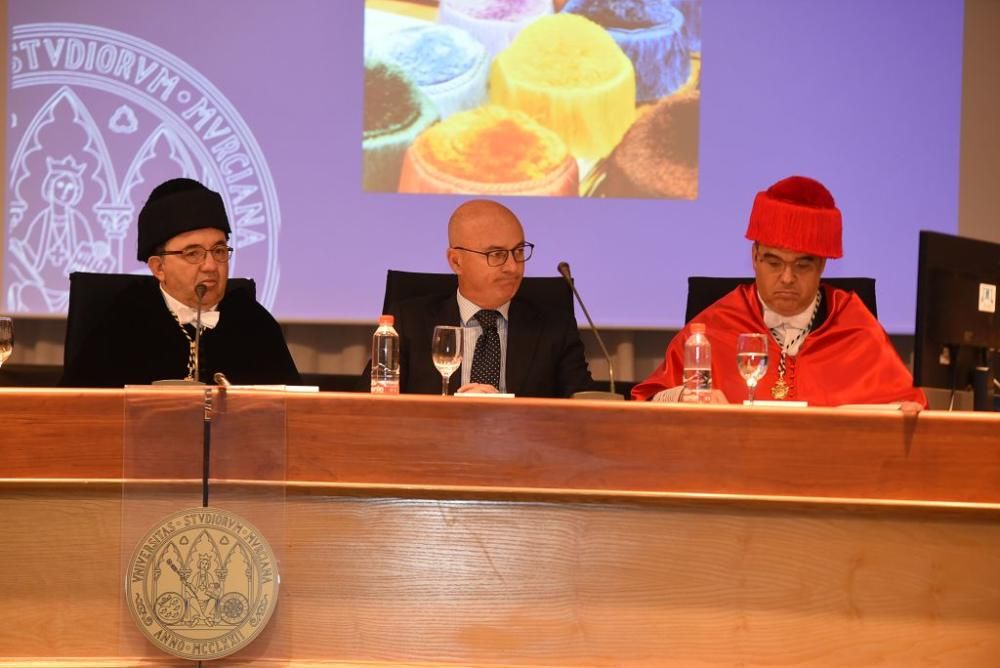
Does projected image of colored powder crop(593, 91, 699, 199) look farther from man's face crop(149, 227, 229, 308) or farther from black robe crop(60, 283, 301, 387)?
man's face crop(149, 227, 229, 308)

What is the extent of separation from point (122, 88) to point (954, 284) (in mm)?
3778

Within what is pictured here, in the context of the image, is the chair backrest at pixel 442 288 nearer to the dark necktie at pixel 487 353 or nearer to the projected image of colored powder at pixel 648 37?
the dark necktie at pixel 487 353

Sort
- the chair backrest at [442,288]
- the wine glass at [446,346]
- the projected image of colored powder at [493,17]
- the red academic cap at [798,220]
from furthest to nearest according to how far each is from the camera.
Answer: the projected image of colored powder at [493,17], the chair backrest at [442,288], the red academic cap at [798,220], the wine glass at [446,346]

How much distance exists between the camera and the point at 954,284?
2836 mm

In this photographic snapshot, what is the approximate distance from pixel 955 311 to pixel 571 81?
2829 mm

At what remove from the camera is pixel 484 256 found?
11.1 feet

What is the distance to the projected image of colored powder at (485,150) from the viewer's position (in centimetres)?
539

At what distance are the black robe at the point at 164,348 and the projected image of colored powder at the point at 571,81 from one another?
2189mm

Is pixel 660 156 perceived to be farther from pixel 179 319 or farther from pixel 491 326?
pixel 179 319

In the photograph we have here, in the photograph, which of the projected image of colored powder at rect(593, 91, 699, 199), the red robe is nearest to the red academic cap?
the red robe

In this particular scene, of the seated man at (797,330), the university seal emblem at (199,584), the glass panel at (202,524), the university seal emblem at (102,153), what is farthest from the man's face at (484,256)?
the university seal emblem at (102,153)

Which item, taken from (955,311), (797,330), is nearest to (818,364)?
(797,330)

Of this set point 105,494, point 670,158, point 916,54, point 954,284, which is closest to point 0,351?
point 105,494

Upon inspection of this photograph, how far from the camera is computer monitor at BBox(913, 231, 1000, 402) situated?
277 cm
